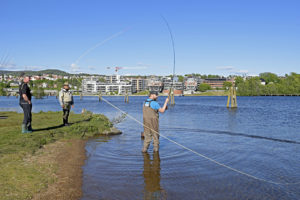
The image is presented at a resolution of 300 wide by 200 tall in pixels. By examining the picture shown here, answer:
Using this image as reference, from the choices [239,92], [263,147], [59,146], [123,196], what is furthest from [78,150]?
[239,92]

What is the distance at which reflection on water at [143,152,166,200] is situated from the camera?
6.91m

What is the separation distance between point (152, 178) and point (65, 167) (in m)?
2.72

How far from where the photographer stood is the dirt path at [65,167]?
21.4ft

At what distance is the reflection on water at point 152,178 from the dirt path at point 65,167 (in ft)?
5.56

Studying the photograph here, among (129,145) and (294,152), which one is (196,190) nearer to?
(129,145)

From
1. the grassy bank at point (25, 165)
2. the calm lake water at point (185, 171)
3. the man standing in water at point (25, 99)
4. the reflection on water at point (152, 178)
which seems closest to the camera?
the grassy bank at point (25, 165)

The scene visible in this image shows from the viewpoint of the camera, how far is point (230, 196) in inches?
277

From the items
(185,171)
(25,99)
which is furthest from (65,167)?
(25,99)

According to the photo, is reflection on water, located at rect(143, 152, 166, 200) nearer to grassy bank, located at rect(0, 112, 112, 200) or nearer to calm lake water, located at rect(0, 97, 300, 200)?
calm lake water, located at rect(0, 97, 300, 200)

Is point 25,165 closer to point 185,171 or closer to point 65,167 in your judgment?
point 65,167

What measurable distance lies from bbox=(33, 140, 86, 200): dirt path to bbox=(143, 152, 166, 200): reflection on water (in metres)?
1.69

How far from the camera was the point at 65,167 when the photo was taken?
8781 mm

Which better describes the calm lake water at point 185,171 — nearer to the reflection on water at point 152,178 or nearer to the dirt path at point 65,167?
the reflection on water at point 152,178

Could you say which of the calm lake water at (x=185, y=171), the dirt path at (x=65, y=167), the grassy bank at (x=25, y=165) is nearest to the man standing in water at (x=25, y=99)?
the grassy bank at (x=25, y=165)
